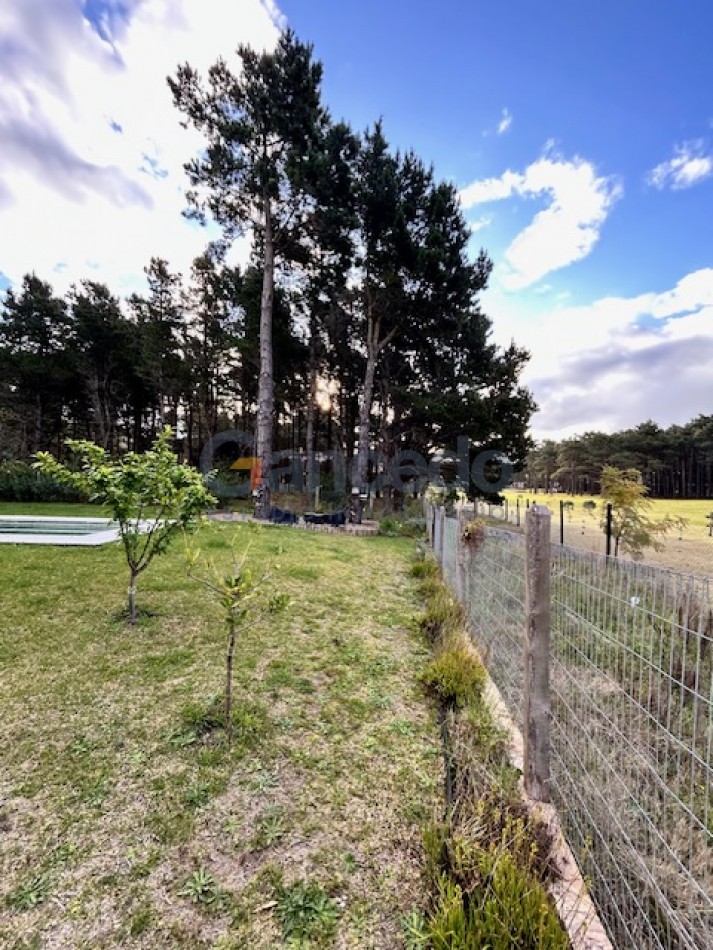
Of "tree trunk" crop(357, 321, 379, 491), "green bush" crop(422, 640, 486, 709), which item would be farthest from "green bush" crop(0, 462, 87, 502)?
"green bush" crop(422, 640, 486, 709)

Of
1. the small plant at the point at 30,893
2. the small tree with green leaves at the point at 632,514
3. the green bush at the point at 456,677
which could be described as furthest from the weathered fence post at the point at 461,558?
the small tree with green leaves at the point at 632,514

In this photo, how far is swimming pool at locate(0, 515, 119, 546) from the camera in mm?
7078

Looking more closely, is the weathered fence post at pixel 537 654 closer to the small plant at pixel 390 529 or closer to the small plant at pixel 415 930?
the small plant at pixel 415 930

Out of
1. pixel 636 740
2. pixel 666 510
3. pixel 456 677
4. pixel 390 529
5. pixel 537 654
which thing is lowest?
pixel 456 677

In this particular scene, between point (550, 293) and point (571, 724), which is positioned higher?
point (550, 293)

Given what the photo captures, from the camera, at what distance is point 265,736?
231 cm

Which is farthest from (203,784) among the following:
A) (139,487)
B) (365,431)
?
(365,431)

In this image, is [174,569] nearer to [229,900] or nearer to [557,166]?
[229,900]

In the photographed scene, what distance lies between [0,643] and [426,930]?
12.0ft

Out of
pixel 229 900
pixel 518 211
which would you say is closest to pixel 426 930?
pixel 229 900

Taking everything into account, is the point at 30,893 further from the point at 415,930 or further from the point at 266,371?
the point at 266,371

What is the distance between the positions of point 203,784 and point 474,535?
274 centimetres

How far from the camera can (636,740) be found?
147cm

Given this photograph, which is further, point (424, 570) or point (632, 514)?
point (632, 514)
